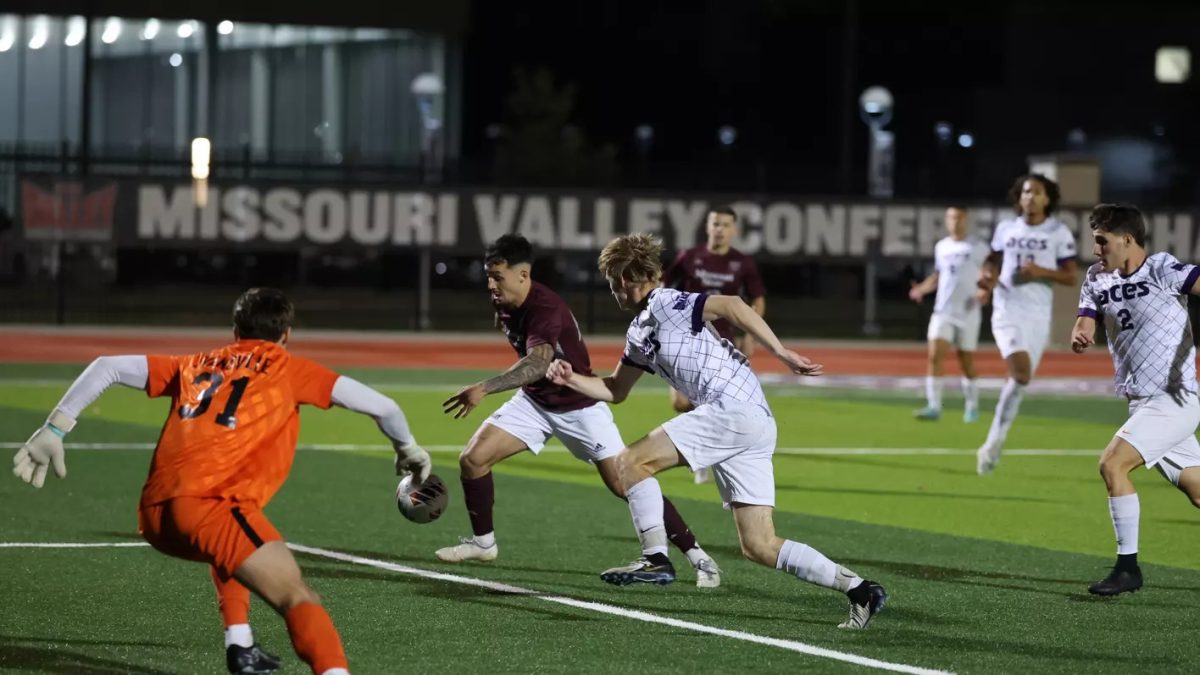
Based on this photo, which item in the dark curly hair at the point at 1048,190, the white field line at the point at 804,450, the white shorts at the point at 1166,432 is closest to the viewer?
the white shorts at the point at 1166,432

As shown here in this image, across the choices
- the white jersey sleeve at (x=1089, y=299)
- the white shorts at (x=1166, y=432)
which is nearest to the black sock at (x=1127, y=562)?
the white shorts at (x=1166, y=432)

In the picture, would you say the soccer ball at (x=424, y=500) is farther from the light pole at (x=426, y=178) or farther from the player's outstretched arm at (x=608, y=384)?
the light pole at (x=426, y=178)

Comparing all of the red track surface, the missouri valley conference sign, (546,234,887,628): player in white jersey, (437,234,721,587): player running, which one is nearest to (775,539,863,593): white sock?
(546,234,887,628): player in white jersey

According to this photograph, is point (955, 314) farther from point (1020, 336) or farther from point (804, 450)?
point (1020, 336)

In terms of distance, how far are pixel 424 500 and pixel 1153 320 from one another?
3.92m

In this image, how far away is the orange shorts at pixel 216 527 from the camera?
6.61 meters

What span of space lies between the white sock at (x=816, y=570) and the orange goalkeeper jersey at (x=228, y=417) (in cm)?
258

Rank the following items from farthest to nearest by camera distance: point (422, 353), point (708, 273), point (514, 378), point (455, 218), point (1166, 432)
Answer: point (455, 218), point (422, 353), point (708, 273), point (1166, 432), point (514, 378)

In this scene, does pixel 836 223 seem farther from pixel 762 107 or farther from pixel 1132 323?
pixel 762 107

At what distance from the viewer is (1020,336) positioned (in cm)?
1526

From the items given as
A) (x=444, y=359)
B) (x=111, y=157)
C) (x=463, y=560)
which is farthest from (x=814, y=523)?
(x=111, y=157)

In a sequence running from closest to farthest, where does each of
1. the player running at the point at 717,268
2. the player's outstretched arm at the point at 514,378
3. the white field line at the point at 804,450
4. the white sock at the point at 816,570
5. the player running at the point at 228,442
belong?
the player running at the point at 228,442
the player's outstretched arm at the point at 514,378
the white sock at the point at 816,570
the player running at the point at 717,268
the white field line at the point at 804,450

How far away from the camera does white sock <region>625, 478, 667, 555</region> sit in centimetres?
960

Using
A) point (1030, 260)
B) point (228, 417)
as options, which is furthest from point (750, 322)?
point (1030, 260)
